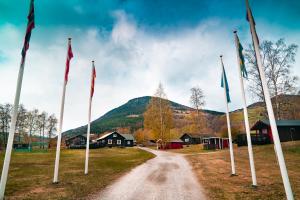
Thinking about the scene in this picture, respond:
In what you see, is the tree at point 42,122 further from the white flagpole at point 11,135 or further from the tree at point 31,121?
the white flagpole at point 11,135

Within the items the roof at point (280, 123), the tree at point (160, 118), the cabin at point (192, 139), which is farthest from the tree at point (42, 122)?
the roof at point (280, 123)

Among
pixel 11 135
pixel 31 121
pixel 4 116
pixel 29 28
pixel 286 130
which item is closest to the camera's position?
pixel 11 135

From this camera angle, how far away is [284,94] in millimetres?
25297

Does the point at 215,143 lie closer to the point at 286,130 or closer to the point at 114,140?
the point at 286,130

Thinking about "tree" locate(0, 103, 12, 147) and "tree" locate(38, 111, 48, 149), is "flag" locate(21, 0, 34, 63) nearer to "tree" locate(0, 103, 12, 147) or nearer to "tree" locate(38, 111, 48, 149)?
"tree" locate(0, 103, 12, 147)

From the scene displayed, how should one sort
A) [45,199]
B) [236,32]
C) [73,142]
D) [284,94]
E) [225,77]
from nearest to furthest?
[45,199]
[236,32]
[225,77]
[284,94]
[73,142]

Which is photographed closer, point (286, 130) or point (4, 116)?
point (286, 130)

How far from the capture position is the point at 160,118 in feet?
153

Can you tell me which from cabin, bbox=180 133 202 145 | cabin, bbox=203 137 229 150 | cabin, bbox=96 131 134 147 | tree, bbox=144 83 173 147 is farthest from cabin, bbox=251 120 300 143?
cabin, bbox=96 131 134 147

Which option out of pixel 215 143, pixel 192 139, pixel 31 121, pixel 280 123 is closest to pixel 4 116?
pixel 31 121

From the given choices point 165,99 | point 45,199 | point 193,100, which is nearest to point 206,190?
point 45,199

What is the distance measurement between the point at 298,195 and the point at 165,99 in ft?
130

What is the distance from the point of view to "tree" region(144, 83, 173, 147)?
152 feet

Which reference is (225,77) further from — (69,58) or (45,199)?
(45,199)
